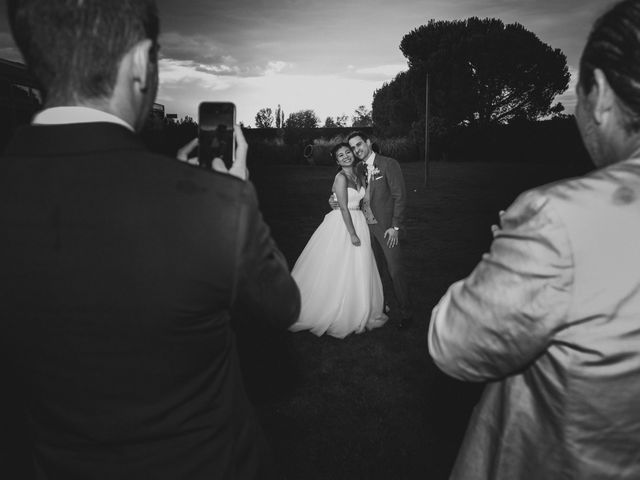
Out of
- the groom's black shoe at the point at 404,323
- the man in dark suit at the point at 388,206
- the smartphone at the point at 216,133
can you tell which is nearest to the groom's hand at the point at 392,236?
the man in dark suit at the point at 388,206

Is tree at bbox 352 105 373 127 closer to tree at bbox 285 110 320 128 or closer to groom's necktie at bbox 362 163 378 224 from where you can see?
tree at bbox 285 110 320 128

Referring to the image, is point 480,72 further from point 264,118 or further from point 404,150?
point 264,118

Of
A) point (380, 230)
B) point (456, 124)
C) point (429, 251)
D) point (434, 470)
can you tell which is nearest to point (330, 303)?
point (380, 230)

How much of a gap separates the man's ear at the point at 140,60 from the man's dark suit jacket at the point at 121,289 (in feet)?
0.52

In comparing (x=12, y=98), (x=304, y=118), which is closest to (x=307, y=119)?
(x=304, y=118)

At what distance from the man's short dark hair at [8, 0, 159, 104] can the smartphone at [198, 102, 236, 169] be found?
19.0 inches

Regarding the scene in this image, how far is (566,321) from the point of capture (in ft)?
3.33

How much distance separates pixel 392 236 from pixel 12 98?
11.9 m

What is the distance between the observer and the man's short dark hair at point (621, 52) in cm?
104

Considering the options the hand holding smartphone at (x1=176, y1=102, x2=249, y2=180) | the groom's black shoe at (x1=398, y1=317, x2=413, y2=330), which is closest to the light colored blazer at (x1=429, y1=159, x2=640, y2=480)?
the hand holding smartphone at (x1=176, y1=102, x2=249, y2=180)

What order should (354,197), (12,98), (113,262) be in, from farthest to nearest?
1. (12,98)
2. (354,197)
3. (113,262)

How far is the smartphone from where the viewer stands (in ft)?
5.03

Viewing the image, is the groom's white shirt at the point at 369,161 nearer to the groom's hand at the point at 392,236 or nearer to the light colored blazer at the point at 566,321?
the groom's hand at the point at 392,236

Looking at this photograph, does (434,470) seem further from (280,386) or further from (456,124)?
(456,124)
